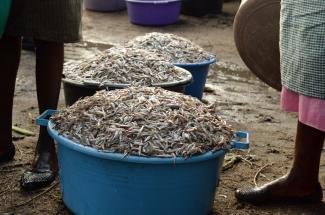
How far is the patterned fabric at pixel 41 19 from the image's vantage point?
2.76 m

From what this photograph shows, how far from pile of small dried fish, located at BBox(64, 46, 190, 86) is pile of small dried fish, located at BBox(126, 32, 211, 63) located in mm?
575

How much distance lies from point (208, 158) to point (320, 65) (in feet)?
1.91

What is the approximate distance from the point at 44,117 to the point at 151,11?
203 inches

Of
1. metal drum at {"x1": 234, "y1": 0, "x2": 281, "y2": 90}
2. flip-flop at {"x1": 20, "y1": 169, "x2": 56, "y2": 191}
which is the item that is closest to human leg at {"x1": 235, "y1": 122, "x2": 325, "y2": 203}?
metal drum at {"x1": 234, "y1": 0, "x2": 281, "y2": 90}

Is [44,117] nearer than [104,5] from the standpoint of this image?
Yes

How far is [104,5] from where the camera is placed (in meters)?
8.80

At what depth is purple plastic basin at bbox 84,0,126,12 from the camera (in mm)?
8773

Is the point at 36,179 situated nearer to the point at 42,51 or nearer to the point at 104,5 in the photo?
the point at 42,51

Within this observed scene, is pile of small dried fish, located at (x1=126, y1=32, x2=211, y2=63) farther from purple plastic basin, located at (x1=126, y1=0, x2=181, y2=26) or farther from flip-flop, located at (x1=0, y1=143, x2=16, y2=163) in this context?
purple plastic basin, located at (x1=126, y1=0, x2=181, y2=26)

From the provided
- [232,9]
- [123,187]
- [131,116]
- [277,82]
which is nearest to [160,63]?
[277,82]

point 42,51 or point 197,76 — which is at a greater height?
point 42,51

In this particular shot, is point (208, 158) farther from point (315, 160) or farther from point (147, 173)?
point (315, 160)

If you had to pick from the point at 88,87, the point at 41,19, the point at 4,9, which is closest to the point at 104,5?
the point at 88,87

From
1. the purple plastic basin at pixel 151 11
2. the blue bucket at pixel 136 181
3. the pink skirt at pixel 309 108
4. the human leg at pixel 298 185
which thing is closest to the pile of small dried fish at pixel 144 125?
the blue bucket at pixel 136 181
